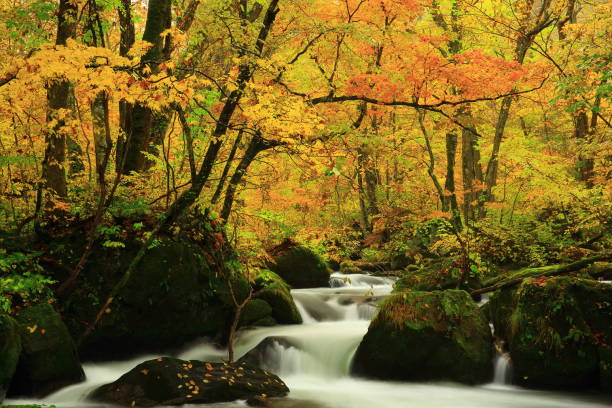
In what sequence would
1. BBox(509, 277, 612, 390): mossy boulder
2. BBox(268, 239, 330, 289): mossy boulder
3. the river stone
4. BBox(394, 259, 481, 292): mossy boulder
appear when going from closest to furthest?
1. the river stone
2. BBox(509, 277, 612, 390): mossy boulder
3. BBox(394, 259, 481, 292): mossy boulder
4. BBox(268, 239, 330, 289): mossy boulder

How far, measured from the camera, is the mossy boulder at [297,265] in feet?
45.8

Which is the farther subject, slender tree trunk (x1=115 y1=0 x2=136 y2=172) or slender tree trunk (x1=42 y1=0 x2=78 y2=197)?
slender tree trunk (x1=115 y1=0 x2=136 y2=172)

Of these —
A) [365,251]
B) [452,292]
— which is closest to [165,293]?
[452,292]

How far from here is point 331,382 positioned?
25.9ft

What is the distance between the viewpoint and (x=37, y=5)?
7230 mm

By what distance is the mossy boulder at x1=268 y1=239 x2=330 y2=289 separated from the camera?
14.0 m

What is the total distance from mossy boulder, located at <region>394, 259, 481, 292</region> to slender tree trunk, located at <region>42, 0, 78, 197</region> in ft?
24.7

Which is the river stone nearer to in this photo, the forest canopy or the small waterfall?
the forest canopy

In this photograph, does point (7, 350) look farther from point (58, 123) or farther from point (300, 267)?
point (300, 267)

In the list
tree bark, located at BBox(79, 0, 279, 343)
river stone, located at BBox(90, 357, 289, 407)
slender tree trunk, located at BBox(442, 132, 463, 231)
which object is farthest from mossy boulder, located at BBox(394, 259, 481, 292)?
tree bark, located at BBox(79, 0, 279, 343)

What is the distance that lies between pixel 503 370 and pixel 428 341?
1257 mm

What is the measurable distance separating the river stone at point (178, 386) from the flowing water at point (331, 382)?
19 cm

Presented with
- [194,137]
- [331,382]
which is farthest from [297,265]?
[331,382]

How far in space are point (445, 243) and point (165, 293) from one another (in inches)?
257
